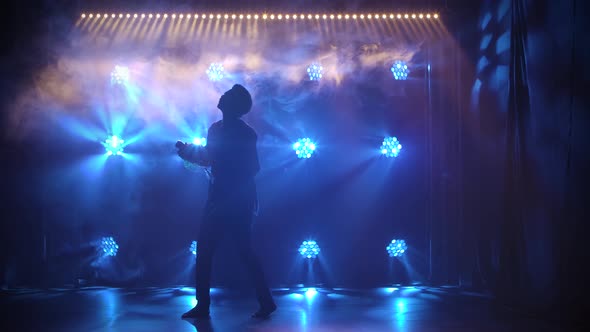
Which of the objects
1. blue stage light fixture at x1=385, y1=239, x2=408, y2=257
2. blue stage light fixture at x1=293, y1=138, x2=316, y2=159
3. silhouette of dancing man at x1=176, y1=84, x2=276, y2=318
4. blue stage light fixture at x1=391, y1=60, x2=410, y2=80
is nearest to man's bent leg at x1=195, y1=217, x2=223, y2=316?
silhouette of dancing man at x1=176, y1=84, x2=276, y2=318

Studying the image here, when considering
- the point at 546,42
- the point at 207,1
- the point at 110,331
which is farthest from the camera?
the point at 207,1

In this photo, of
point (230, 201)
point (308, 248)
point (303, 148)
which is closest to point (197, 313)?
point (230, 201)

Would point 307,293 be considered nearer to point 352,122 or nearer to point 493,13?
point 352,122

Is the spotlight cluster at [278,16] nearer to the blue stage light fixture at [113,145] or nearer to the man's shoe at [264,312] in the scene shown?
the blue stage light fixture at [113,145]

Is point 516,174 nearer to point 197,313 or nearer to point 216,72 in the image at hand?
point 197,313

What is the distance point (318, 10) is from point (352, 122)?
1446 mm

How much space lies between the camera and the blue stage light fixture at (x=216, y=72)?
239 inches

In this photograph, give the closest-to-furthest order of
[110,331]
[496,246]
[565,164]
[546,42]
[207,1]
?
[110,331]
[565,164]
[546,42]
[496,246]
[207,1]

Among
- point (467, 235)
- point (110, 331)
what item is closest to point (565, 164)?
point (467, 235)

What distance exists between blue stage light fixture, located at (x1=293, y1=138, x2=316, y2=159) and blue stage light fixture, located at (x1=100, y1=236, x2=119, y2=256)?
8.46 feet

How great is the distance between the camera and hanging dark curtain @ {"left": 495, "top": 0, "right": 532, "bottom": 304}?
4688 millimetres

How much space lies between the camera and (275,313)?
14.5ft

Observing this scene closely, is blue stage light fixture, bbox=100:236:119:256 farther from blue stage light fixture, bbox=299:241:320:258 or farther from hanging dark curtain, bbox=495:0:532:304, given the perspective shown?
hanging dark curtain, bbox=495:0:532:304

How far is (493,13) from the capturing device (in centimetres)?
541
